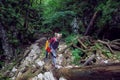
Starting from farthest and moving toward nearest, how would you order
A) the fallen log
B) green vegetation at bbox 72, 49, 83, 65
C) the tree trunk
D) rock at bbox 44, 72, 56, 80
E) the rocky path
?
the tree trunk, green vegetation at bbox 72, 49, 83, 65, rock at bbox 44, 72, 56, 80, the rocky path, the fallen log

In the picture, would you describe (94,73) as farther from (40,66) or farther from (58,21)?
(58,21)

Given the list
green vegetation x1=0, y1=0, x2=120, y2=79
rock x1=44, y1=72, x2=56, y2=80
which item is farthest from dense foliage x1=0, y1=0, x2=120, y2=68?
rock x1=44, y1=72, x2=56, y2=80

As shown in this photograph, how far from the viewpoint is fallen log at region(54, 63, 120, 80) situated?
662 cm

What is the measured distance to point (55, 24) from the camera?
19.5 m

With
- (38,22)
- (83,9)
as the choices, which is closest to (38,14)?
(38,22)

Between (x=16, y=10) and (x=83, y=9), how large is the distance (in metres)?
5.17

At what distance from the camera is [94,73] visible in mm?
6895

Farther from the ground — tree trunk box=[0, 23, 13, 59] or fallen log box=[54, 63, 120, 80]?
fallen log box=[54, 63, 120, 80]

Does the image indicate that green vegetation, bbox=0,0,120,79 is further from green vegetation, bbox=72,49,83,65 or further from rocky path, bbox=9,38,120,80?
rocky path, bbox=9,38,120,80

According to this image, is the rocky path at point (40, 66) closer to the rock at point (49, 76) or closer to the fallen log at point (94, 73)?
the rock at point (49, 76)

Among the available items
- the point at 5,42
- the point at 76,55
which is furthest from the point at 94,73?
the point at 5,42

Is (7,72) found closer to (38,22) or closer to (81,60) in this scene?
(81,60)

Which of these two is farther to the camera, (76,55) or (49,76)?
(76,55)

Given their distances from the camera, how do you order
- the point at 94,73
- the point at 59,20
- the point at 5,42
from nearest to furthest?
the point at 94,73, the point at 5,42, the point at 59,20
